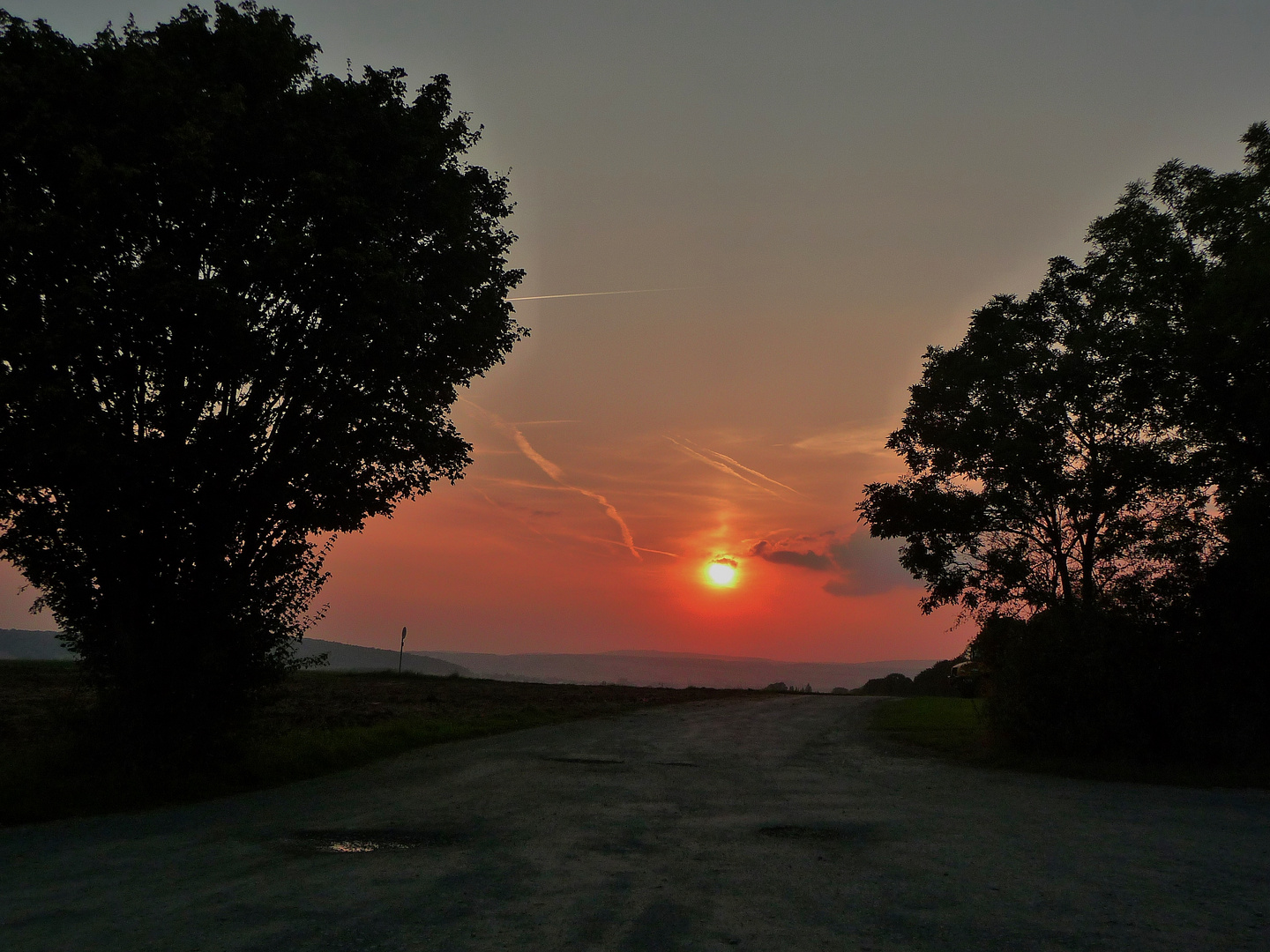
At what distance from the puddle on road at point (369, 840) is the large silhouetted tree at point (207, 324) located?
17.0 feet

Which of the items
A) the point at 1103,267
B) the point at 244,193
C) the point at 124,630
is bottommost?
the point at 124,630

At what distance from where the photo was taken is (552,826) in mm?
10094

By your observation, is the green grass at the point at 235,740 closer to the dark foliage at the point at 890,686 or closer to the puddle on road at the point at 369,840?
the puddle on road at the point at 369,840

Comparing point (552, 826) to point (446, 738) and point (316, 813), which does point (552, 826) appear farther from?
point (446, 738)

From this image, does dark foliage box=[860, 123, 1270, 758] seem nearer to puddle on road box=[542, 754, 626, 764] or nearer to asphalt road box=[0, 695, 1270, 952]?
asphalt road box=[0, 695, 1270, 952]

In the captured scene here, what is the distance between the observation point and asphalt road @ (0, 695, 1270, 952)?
20.2 feet

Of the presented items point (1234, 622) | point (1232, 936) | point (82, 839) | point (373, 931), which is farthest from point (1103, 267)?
point (82, 839)

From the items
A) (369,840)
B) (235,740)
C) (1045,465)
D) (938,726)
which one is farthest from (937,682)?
(369,840)

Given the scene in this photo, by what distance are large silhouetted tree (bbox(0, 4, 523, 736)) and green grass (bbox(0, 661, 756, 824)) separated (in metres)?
0.95

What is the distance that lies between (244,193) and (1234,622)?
19.4 metres

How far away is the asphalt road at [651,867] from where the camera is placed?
6160mm

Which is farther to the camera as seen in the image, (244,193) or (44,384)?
(244,193)

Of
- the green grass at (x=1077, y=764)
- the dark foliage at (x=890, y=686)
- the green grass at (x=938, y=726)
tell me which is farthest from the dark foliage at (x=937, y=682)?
the green grass at (x=1077, y=764)

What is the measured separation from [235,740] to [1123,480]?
18309 millimetres
